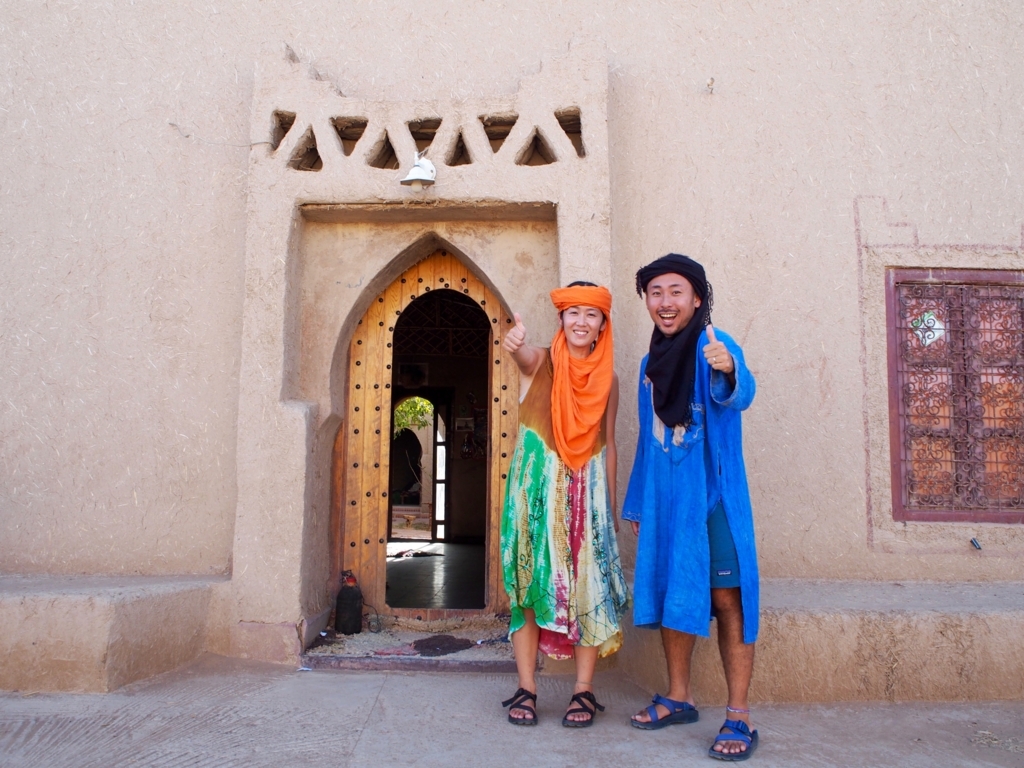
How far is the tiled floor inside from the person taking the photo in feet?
18.1

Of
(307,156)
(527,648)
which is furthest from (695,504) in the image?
(307,156)

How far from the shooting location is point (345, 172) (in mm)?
4117

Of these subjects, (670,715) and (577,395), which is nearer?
(670,715)

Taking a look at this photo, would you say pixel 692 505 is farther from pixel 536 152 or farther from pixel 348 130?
pixel 348 130

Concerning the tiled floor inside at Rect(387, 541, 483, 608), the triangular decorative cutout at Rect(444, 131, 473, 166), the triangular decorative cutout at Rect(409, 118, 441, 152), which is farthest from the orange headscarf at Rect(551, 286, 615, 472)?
the tiled floor inside at Rect(387, 541, 483, 608)

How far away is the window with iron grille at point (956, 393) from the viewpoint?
4230mm

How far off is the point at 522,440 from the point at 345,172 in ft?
6.07

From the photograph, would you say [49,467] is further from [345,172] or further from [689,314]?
[689,314]

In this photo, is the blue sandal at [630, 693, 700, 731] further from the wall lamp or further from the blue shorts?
the wall lamp

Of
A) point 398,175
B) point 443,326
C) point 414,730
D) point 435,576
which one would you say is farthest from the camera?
point 443,326

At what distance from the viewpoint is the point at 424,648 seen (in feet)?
13.5

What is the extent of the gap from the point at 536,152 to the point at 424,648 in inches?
110

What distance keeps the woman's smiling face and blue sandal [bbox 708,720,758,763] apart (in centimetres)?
151

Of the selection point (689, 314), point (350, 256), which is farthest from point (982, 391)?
point (350, 256)
